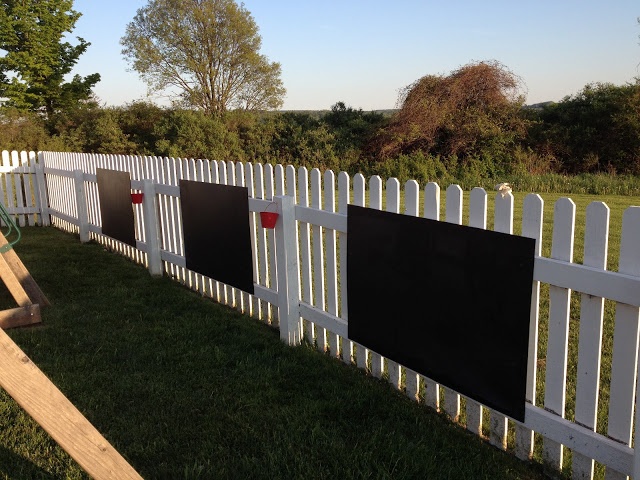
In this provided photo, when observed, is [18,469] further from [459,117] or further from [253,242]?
[459,117]

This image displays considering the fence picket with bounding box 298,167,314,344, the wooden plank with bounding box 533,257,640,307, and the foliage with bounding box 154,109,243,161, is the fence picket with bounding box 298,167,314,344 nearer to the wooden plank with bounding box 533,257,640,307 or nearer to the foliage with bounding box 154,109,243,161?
the wooden plank with bounding box 533,257,640,307

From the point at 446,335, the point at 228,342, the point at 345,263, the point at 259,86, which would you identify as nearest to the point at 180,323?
the point at 228,342

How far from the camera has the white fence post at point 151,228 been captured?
23.3ft


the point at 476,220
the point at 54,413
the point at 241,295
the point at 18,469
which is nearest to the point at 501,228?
the point at 476,220

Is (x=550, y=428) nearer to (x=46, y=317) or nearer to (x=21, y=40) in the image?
(x=46, y=317)

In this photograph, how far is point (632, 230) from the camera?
2.44 metres

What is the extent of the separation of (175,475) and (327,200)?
2.19 meters

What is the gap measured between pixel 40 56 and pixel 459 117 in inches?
880

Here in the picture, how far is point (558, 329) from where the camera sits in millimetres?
2805

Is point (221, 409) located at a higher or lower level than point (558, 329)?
lower

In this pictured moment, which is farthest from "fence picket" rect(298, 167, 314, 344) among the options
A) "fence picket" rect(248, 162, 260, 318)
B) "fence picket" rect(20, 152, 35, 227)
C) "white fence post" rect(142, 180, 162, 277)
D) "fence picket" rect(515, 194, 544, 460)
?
"fence picket" rect(20, 152, 35, 227)

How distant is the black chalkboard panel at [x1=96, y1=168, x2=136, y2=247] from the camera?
7668 mm

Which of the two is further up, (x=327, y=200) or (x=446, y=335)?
(x=327, y=200)

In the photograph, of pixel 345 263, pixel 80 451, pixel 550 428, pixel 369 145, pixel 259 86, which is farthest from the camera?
pixel 259 86
